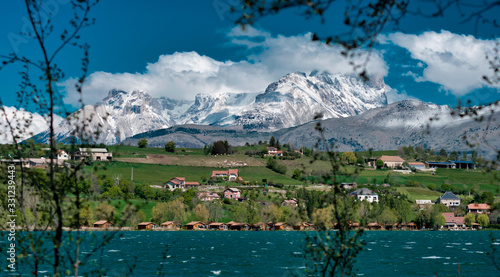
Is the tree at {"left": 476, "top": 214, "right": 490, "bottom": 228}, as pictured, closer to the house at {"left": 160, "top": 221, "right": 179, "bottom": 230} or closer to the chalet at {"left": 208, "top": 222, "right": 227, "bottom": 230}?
the chalet at {"left": 208, "top": 222, "right": 227, "bottom": 230}

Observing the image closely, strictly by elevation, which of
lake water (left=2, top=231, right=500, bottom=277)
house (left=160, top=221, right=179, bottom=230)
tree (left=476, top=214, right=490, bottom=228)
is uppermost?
lake water (left=2, top=231, right=500, bottom=277)

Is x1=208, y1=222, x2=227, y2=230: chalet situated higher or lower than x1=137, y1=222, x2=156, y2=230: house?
lower

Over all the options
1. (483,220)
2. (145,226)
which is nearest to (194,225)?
(145,226)

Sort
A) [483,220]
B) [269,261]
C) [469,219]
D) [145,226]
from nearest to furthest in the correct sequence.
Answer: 1. [269,261]
2. [145,226]
3. [483,220]
4. [469,219]

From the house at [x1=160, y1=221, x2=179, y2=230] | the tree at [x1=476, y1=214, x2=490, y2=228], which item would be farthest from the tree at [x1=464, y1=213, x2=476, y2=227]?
the house at [x1=160, y1=221, x2=179, y2=230]

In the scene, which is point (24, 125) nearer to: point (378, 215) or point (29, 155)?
point (29, 155)

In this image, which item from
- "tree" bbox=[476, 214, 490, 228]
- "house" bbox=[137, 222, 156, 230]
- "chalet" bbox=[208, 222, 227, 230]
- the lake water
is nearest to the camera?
the lake water

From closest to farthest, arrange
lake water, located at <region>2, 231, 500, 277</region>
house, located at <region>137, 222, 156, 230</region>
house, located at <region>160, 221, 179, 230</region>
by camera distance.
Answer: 1. lake water, located at <region>2, 231, 500, 277</region>
2. house, located at <region>137, 222, 156, 230</region>
3. house, located at <region>160, 221, 179, 230</region>

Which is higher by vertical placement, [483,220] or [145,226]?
[145,226]

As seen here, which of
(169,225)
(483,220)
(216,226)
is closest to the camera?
(169,225)

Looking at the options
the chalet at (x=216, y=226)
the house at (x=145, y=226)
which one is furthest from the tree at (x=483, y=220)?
the house at (x=145, y=226)

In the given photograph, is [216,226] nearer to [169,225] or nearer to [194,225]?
[194,225]

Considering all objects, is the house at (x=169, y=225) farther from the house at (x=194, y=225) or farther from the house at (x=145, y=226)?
the house at (x=194, y=225)

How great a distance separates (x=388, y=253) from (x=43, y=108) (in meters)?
96.4
